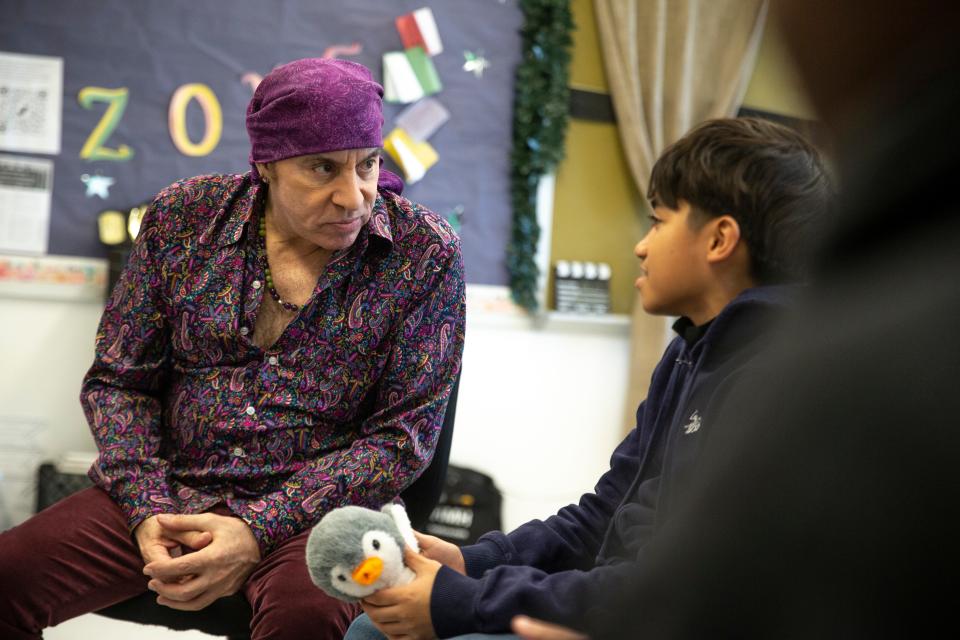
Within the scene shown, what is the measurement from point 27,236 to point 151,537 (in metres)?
2.23

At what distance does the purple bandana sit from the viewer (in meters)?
1.64

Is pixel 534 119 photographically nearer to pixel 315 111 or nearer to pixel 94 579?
pixel 315 111

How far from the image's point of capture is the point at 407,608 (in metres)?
1.17

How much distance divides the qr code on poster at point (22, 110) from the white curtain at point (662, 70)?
215 centimetres

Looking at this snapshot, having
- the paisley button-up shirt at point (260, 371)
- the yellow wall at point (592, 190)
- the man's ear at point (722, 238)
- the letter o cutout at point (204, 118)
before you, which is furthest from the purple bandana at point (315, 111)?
the yellow wall at point (592, 190)

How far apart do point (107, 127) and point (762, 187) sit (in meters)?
2.80

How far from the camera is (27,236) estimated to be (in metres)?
3.39

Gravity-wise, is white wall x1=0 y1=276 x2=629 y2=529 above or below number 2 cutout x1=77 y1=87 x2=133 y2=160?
below

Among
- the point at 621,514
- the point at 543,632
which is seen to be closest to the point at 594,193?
the point at 621,514

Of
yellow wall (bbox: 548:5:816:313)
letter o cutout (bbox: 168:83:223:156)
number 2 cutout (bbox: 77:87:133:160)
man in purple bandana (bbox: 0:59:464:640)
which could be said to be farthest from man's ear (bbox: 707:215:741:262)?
number 2 cutout (bbox: 77:87:133:160)

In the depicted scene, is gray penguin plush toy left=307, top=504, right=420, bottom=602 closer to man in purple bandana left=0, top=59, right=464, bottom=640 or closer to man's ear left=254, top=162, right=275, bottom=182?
man in purple bandana left=0, top=59, right=464, bottom=640

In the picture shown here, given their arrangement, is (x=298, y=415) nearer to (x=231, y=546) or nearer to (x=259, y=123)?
(x=231, y=546)

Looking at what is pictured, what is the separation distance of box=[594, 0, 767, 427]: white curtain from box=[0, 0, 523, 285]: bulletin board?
1.87 feet

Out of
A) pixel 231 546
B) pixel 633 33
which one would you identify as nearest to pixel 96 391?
pixel 231 546
